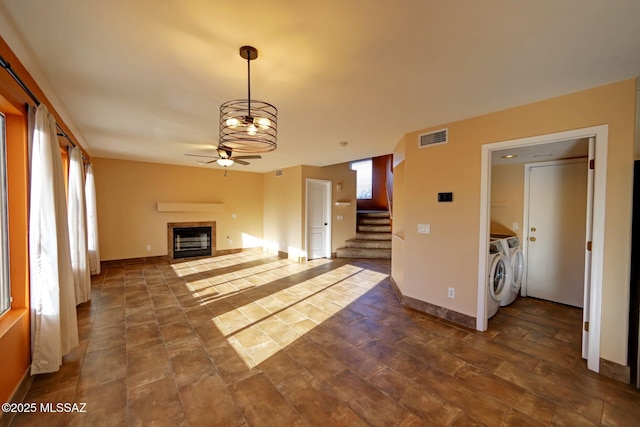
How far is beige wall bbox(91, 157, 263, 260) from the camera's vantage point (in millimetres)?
5930

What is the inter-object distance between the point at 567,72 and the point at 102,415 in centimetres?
433

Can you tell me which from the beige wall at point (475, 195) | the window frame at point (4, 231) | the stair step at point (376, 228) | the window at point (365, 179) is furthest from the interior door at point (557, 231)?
the window frame at point (4, 231)

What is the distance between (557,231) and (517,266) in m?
0.77

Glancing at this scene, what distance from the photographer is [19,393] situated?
1.91 metres

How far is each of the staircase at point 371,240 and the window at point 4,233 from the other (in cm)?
596

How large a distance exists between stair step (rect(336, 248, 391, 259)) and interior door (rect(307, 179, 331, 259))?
0.39m

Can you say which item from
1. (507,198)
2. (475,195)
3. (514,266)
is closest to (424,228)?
(475,195)

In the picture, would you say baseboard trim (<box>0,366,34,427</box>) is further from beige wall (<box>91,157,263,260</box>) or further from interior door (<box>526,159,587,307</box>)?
interior door (<box>526,159,587,307</box>)

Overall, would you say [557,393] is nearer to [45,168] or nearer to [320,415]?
[320,415]

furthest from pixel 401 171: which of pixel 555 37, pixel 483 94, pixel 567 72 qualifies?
pixel 555 37

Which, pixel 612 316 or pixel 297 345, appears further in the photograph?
pixel 297 345

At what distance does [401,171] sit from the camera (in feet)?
13.9

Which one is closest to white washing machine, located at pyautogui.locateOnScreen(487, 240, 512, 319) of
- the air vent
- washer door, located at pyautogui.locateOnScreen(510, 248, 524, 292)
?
washer door, located at pyautogui.locateOnScreen(510, 248, 524, 292)

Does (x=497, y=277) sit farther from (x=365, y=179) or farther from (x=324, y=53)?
(x=365, y=179)
